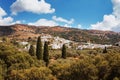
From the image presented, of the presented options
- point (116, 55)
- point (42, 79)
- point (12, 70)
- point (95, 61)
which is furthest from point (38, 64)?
point (116, 55)

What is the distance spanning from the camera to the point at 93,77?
41.6 m

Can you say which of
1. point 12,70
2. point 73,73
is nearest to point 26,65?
point 12,70

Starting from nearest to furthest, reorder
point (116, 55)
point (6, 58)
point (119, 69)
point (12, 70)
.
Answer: point (119, 69) < point (116, 55) < point (12, 70) < point (6, 58)

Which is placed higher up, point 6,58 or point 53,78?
point 6,58

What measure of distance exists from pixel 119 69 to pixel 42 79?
1409 cm

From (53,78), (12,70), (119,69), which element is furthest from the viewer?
(12,70)

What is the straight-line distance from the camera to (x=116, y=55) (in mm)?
42656

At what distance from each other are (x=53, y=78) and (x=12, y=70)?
902 centimetres

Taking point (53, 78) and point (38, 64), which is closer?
point (53, 78)

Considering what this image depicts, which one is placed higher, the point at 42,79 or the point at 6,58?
the point at 6,58

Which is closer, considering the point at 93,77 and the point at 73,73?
the point at 93,77

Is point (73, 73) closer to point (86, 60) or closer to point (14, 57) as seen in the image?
point (86, 60)

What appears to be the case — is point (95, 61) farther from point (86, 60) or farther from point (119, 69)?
point (119, 69)

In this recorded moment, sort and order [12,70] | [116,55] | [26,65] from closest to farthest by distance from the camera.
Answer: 1. [116,55]
2. [12,70]
3. [26,65]
